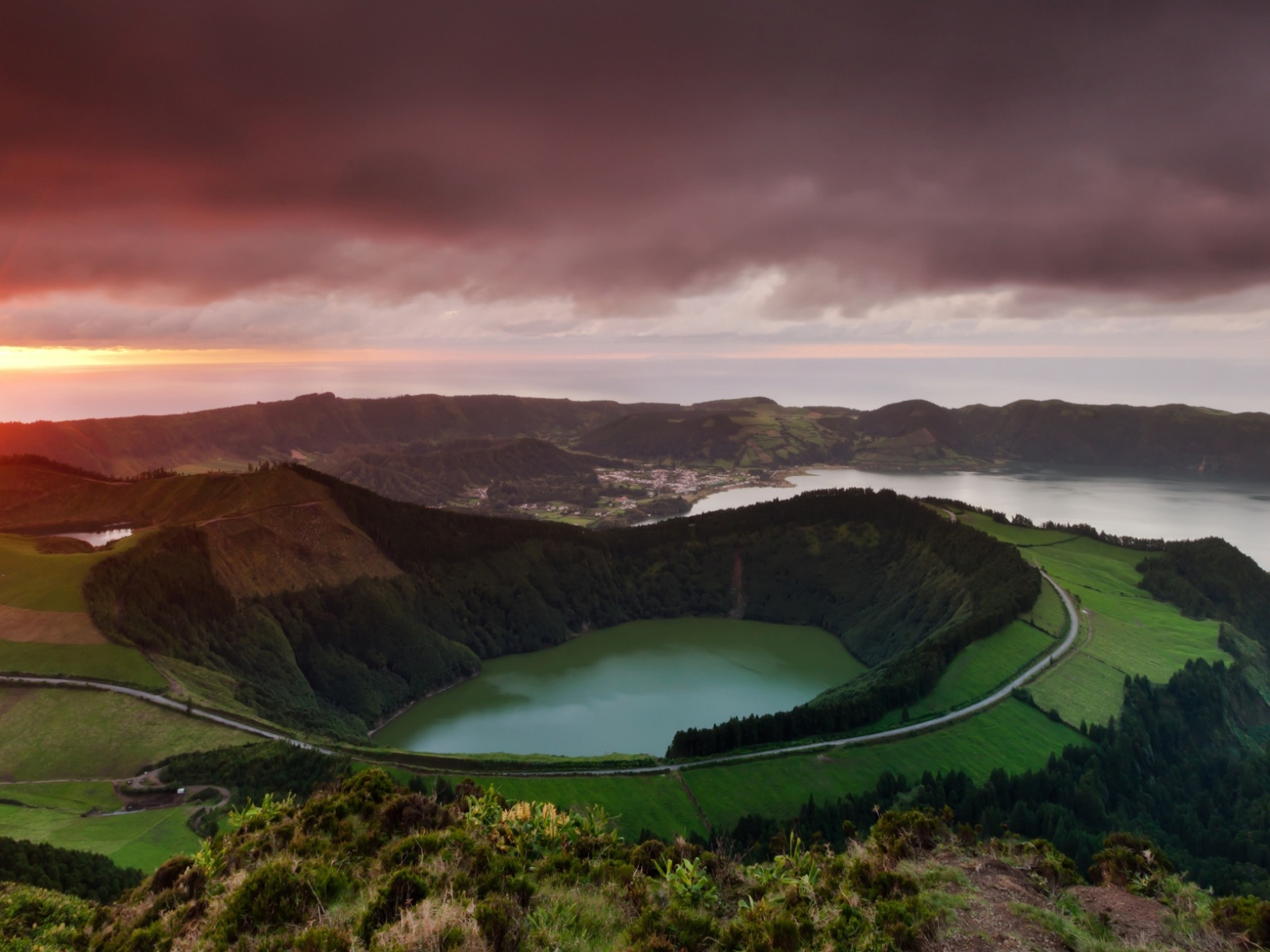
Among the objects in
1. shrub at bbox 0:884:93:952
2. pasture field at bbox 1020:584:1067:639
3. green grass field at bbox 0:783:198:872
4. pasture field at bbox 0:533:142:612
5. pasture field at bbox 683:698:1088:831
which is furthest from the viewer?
pasture field at bbox 1020:584:1067:639

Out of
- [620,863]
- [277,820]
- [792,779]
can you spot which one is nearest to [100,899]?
[277,820]

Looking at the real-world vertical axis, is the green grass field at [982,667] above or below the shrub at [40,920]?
below

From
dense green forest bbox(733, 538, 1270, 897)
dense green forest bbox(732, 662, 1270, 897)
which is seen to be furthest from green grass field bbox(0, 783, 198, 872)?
dense green forest bbox(733, 538, 1270, 897)

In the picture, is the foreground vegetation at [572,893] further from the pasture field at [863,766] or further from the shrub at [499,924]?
the pasture field at [863,766]

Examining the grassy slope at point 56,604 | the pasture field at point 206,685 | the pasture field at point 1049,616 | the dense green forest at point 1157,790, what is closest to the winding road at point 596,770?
the grassy slope at point 56,604

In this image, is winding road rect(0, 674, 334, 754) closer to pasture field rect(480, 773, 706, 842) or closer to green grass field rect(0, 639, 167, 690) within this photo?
green grass field rect(0, 639, 167, 690)

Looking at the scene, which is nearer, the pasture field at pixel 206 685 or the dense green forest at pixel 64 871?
the dense green forest at pixel 64 871

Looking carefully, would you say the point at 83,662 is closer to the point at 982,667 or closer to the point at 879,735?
the point at 879,735

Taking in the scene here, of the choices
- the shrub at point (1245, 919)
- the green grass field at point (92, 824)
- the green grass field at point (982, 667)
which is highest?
the shrub at point (1245, 919)
